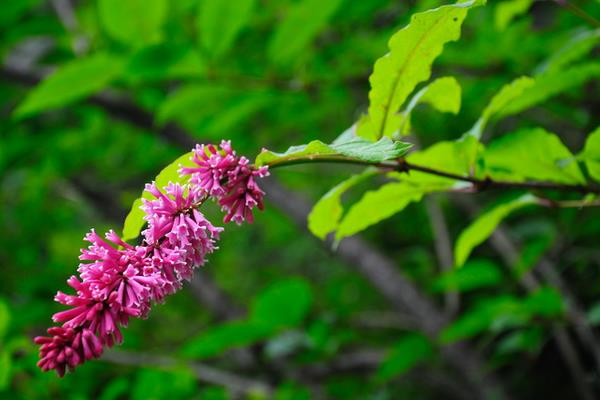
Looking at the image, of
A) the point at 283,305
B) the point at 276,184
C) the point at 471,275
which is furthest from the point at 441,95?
the point at 276,184

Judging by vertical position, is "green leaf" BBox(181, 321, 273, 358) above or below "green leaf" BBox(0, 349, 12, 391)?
below

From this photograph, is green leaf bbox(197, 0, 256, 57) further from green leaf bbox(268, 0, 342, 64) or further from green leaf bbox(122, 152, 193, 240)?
green leaf bbox(122, 152, 193, 240)

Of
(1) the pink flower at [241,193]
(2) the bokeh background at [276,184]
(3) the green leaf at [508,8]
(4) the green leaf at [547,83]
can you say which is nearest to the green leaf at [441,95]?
(4) the green leaf at [547,83]

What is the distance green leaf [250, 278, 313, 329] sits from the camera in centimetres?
236

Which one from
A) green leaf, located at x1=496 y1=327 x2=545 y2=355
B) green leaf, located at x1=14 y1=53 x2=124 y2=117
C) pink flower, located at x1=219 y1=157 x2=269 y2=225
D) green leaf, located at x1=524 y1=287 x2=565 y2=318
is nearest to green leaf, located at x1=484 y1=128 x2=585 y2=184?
pink flower, located at x1=219 y1=157 x2=269 y2=225

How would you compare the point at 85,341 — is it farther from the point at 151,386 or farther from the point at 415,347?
the point at 415,347

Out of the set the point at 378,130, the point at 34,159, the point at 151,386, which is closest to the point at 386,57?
the point at 378,130

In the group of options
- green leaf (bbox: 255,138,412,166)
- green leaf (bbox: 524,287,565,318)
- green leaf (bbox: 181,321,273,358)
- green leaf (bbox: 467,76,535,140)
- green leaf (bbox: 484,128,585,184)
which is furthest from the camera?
green leaf (bbox: 181,321,273,358)

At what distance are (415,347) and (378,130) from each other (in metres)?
1.64

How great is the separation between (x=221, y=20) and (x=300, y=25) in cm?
23

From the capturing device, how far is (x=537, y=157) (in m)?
1.10

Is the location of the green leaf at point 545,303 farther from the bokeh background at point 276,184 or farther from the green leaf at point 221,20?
the green leaf at point 221,20

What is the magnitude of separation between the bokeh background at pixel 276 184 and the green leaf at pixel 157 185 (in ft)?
1.95

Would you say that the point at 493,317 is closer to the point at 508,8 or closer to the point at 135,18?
the point at 508,8
